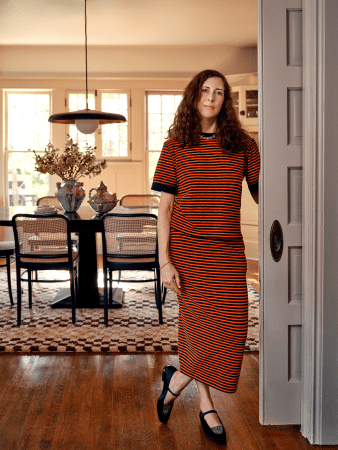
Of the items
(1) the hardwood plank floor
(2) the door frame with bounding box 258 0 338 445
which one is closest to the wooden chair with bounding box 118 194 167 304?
(1) the hardwood plank floor

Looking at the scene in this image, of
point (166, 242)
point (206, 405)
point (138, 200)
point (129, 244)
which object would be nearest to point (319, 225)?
point (166, 242)

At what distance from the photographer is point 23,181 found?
7.78 meters

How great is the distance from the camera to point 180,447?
2.17m

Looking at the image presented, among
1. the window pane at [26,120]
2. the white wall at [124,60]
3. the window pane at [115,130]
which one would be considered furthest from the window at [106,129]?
the window pane at [26,120]

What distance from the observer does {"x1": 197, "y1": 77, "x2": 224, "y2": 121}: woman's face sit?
85.4 inches

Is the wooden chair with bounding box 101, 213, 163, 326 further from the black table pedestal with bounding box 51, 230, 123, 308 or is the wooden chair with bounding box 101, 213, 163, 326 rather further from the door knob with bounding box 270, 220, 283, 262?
the door knob with bounding box 270, 220, 283, 262

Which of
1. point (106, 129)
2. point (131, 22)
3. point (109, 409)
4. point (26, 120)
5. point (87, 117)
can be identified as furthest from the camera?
point (26, 120)

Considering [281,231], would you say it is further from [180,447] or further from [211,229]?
[180,447]

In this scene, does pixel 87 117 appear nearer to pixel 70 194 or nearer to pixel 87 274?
pixel 70 194

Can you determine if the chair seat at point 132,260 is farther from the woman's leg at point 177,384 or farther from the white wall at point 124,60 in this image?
the white wall at point 124,60

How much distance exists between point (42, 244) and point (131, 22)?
11.0ft

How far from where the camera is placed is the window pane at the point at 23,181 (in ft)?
25.4

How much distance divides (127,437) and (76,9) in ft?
15.5

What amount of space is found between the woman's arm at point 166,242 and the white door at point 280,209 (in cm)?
41
